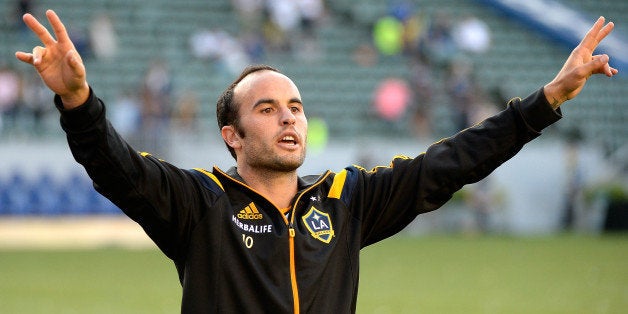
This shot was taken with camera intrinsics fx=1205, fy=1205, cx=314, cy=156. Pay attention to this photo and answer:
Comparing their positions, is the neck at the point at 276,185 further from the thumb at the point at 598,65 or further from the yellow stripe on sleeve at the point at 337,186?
the thumb at the point at 598,65

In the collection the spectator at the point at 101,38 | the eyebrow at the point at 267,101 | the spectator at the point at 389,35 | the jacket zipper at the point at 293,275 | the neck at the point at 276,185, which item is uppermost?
the spectator at the point at 389,35

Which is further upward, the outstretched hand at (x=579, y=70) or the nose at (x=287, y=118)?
the outstretched hand at (x=579, y=70)

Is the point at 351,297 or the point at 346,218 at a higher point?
the point at 346,218

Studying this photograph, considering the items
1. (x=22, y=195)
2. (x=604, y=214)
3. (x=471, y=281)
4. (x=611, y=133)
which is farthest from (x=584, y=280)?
(x=611, y=133)

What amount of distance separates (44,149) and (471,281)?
37.7ft

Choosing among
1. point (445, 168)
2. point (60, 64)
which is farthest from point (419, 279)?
point (60, 64)

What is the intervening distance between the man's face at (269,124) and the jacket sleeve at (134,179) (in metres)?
0.32

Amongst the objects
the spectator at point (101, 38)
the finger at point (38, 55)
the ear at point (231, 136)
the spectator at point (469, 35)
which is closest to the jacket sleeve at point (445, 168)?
the ear at point (231, 136)

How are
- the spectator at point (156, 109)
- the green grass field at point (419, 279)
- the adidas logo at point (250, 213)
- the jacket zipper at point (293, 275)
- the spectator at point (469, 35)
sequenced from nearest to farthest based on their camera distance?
the jacket zipper at point (293, 275) → the adidas logo at point (250, 213) → the green grass field at point (419, 279) → the spectator at point (156, 109) → the spectator at point (469, 35)

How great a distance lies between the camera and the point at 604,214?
2453cm

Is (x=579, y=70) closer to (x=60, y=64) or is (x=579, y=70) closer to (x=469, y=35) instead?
(x=60, y=64)

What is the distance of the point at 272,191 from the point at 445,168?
751mm

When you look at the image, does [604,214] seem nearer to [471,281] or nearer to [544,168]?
[544,168]

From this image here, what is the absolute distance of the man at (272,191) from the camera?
15.2ft
